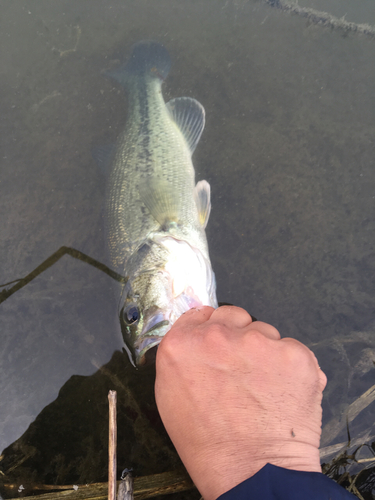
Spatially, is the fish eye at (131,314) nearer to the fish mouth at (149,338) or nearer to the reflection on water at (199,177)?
the fish mouth at (149,338)

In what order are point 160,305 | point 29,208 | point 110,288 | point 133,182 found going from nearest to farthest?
1. point 160,305
2. point 133,182
3. point 110,288
4. point 29,208

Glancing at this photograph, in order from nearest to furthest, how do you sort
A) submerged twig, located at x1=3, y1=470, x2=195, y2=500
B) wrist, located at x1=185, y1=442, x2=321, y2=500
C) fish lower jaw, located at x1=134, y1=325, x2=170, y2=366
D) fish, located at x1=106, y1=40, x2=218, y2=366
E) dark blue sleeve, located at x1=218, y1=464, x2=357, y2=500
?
dark blue sleeve, located at x1=218, y1=464, x2=357, y2=500
wrist, located at x1=185, y1=442, x2=321, y2=500
fish lower jaw, located at x1=134, y1=325, x2=170, y2=366
fish, located at x1=106, y1=40, x2=218, y2=366
submerged twig, located at x1=3, y1=470, x2=195, y2=500

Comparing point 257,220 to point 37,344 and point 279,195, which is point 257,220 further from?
point 37,344

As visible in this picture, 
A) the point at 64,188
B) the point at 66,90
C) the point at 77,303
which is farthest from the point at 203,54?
the point at 77,303

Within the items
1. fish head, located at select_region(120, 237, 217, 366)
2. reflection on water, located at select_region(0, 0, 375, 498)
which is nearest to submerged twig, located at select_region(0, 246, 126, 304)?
reflection on water, located at select_region(0, 0, 375, 498)

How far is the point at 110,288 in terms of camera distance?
2680mm

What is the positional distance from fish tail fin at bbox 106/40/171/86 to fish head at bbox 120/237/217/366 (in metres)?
1.87

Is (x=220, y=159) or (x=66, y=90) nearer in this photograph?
(x=220, y=159)

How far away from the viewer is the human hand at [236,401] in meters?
1.10

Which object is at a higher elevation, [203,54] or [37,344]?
[203,54]

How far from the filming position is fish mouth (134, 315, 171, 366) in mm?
1758

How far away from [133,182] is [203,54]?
5.56ft

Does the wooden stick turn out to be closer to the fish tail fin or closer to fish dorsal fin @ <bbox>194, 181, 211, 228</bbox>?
fish dorsal fin @ <bbox>194, 181, 211, 228</bbox>

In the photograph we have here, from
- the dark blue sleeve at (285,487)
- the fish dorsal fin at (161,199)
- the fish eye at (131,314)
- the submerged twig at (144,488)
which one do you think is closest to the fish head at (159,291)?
the fish eye at (131,314)
